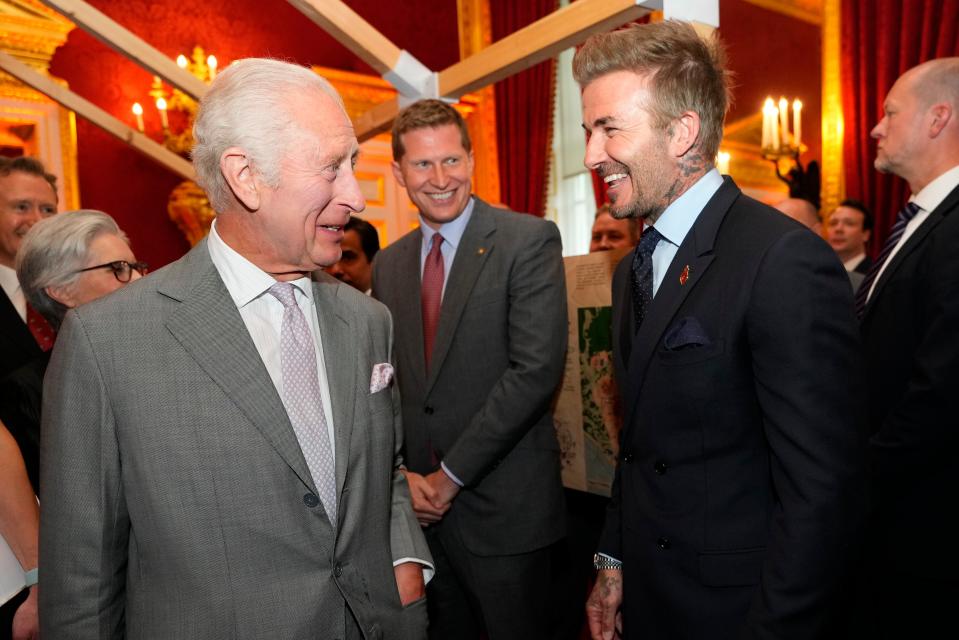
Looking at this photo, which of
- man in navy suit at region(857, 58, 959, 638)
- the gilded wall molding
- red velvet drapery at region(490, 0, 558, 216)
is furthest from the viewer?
red velvet drapery at region(490, 0, 558, 216)

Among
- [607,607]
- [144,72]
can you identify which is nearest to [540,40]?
[607,607]

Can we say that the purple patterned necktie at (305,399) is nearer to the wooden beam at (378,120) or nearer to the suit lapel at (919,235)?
the suit lapel at (919,235)

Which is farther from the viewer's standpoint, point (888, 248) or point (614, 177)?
point (888, 248)

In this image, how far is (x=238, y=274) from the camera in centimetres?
136

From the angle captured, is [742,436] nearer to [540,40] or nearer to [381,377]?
[381,377]

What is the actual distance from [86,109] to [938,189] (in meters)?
4.74

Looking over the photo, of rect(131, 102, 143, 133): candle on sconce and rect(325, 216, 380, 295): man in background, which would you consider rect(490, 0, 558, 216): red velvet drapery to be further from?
rect(325, 216, 380, 295): man in background

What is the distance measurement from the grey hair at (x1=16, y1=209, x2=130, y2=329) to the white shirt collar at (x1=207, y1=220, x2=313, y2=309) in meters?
0.85

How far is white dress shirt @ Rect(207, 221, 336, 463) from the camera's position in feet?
4.44

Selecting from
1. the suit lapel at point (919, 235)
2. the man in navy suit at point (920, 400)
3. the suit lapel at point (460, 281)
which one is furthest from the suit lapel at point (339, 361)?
the suit lapel at point (919, 235)

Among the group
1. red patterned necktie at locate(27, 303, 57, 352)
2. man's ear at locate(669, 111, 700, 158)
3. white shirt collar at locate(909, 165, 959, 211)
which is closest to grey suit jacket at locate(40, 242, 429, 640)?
man's ear at locate(669, 111, 700, 158)

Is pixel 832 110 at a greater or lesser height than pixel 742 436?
greater

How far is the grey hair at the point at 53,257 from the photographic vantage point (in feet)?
6.51

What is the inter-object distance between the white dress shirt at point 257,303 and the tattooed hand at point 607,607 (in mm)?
Answer: 767
